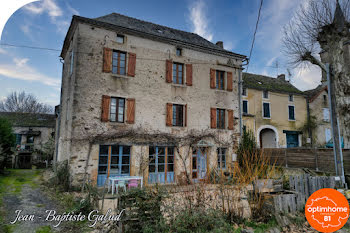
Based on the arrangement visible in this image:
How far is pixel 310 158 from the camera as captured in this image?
34.4 ft

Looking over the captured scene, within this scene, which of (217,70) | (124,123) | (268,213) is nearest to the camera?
(268,213)

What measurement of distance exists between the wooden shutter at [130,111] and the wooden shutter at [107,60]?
5.45ft

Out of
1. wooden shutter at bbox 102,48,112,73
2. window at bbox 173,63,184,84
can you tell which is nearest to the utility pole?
window at bbox 173,63,184,84

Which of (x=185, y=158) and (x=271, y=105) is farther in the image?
(x=271, y=105)

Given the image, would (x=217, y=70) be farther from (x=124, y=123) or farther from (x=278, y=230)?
(x=278, y=230)

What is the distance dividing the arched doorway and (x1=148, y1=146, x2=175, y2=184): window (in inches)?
389

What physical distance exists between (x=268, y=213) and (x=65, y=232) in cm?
457

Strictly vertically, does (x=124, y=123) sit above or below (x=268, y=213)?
above

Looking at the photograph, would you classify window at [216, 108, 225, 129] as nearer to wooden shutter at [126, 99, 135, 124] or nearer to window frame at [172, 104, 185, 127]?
window frame at [172, 104, 185, 127]

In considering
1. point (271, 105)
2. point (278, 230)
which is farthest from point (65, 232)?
point (271, 105)

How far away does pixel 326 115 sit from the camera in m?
19.3

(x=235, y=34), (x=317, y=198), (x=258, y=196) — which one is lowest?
(x=258, y=196)

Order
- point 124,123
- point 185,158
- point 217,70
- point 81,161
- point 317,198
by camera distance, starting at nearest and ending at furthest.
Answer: point 317,198
point 81,161
point 124,123
point 185,158
point 217,70

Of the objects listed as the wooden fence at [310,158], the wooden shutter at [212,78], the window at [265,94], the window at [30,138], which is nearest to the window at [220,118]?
the wooden shutter at [212,78]
